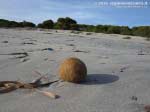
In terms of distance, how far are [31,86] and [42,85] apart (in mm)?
181

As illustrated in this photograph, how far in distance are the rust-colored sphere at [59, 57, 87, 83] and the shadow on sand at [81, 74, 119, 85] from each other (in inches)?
5.5

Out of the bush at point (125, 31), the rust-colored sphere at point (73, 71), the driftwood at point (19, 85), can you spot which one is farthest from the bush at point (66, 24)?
the driftwood at point (19, 85)

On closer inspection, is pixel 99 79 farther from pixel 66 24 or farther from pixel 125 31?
pixel 66 24

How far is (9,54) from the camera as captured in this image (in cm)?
797

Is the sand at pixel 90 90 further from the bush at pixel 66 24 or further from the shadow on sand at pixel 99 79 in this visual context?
the bush at pixel 66 24

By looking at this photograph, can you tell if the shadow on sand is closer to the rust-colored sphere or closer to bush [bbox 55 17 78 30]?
the rust-colored sphere

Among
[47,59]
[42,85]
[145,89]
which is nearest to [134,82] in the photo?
[145,89]

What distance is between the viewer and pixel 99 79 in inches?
210

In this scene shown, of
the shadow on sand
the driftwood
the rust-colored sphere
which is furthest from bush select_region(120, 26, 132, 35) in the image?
the driftwood

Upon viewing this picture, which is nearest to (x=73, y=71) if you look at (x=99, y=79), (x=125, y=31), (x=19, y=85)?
(x=99, y=79)

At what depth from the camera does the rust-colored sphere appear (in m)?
5.00

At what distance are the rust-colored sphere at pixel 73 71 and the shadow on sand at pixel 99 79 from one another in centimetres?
14

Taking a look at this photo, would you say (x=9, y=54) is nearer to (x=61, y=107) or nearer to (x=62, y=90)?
(x=62, y=90)

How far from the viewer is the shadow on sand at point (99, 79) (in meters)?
5.12
